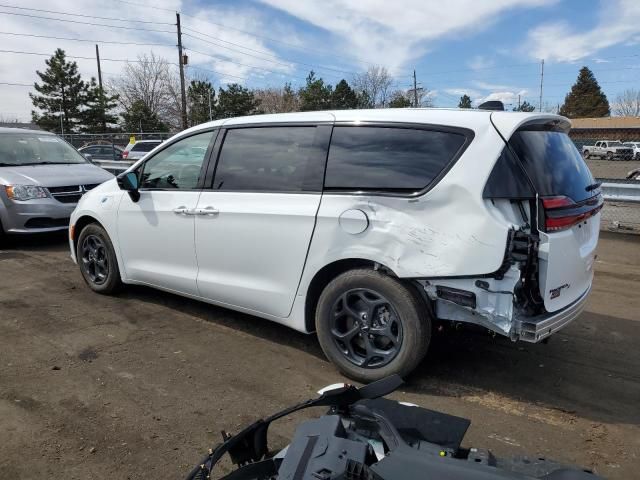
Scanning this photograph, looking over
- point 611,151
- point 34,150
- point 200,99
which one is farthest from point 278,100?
point 34,150

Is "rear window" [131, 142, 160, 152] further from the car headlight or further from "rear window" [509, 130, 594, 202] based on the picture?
"rear window" [509, 130, 594, 202]

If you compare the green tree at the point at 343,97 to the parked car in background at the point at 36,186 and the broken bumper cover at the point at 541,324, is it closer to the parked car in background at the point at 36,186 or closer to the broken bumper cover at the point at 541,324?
the parked car in background at the point at 36,186

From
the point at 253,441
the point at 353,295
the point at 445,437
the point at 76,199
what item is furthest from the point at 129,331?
the point at 76,199

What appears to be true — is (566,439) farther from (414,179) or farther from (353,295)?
(414,179)

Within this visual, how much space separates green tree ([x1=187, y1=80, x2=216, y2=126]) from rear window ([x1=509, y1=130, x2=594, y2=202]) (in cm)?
4843

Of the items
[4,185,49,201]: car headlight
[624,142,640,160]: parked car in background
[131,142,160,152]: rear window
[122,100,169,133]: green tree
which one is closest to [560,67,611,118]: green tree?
[624,142,640,160]: parked car in background

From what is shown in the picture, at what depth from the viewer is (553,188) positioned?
10.5 feet

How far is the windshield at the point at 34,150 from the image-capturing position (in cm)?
851

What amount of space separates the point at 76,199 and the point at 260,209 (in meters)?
5.30

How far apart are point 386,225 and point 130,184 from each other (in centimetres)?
266

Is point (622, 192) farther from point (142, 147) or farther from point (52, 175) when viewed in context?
point (142, 147)

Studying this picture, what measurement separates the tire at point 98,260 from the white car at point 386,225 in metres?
1.04

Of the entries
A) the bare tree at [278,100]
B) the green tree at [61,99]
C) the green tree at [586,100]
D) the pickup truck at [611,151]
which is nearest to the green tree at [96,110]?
the green tree at [61,99]

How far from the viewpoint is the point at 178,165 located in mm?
4660
